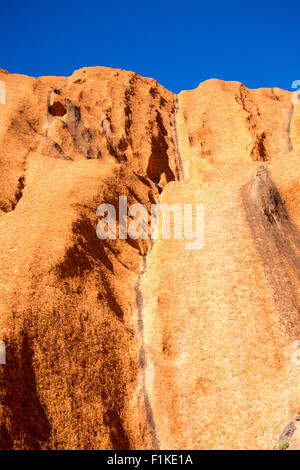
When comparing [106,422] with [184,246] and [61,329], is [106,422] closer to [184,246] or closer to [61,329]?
[61,329]

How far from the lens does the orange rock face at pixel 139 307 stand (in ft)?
49.4

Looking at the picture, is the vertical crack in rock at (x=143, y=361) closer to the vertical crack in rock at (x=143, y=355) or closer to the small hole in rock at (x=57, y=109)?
the vertical crack in rock at (x=143, y=355)

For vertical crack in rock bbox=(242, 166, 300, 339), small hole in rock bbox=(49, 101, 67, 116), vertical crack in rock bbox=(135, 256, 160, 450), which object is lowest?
vertical crack in rock bbox=(135, 256, 160, 450)

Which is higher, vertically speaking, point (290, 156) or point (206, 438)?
point (290, 156)

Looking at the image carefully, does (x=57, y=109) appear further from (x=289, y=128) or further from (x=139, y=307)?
(x=289, y=128)

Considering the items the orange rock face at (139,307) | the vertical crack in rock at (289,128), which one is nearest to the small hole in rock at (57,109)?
the orange rock face at (139,307)

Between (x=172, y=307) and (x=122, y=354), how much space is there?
13.5 feet

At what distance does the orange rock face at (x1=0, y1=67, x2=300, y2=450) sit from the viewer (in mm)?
15055

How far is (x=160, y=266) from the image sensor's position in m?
23.1

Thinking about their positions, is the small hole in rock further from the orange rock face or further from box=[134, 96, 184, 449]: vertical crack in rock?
box=[134, 96, 184, 449]: vertical crack in rock

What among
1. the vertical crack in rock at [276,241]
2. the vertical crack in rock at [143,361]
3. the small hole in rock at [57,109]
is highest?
the small hole in rock at [57,109]

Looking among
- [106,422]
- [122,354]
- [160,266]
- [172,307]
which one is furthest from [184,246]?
[106,422]

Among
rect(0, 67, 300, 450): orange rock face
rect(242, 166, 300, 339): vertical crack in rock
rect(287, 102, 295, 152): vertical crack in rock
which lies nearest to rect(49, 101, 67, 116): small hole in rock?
rect(0, 67, 300, 450): orange rock face

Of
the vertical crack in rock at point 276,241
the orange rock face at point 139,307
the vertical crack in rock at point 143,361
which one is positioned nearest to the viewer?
the orange rock face at point 139,307
